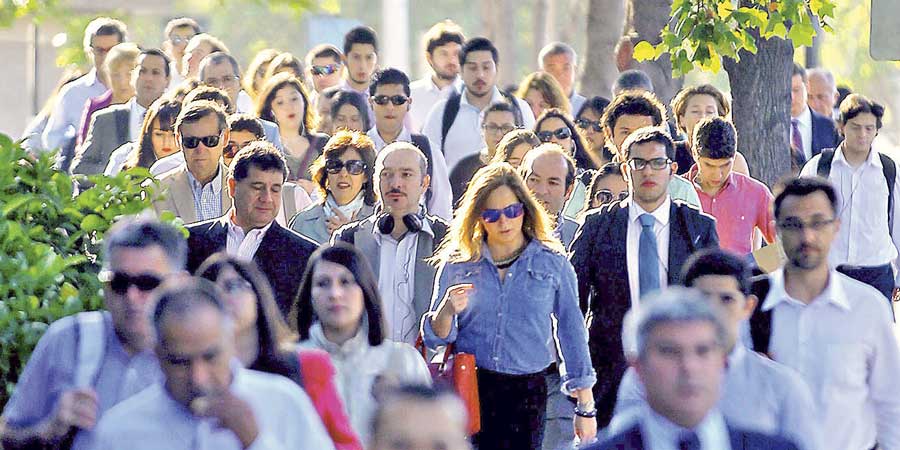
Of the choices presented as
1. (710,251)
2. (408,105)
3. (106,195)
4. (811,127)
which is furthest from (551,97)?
(710,251)

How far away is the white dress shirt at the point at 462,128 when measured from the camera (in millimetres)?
13461

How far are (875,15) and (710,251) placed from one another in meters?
2.27

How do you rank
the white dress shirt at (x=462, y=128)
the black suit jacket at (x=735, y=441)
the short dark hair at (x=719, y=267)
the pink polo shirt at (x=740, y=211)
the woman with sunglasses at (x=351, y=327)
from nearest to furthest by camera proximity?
the black suit jacket at (x=735, y=441), the short dark hair at (x=719, y=267), the woman with sunglasses at (x=351, y=327), the pink polo shirt at (x=740, y=211), the white dress shirt at (x=462, y=128)

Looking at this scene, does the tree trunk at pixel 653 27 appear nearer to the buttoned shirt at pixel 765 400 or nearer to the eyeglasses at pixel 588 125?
the eyeglasses at pixel 588 125

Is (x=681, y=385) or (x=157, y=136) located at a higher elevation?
(x=157, y=136)

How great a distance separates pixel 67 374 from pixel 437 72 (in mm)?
9455

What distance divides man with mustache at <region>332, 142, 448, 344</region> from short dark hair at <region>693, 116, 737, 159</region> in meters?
1.95

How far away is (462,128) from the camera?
1355 centimetres

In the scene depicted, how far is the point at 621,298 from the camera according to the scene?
29.7 feet

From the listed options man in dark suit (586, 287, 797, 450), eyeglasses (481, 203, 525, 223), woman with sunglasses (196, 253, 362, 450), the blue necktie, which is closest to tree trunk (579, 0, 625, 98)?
the blue necktie

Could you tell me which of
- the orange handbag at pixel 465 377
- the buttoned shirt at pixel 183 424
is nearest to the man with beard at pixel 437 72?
the orange handbag at pixel 465 377

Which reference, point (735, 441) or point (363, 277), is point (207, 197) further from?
point (735, 441)

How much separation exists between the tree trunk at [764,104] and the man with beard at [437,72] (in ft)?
7.03

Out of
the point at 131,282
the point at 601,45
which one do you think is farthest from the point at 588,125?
the point at 131,282
